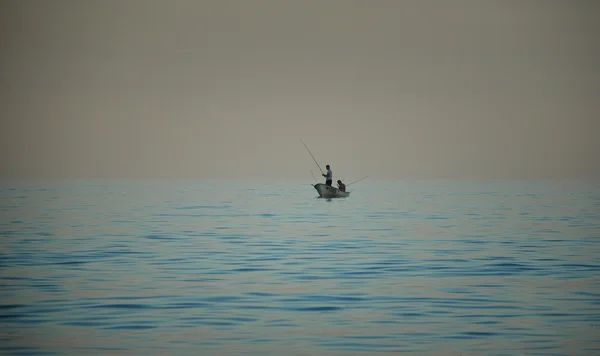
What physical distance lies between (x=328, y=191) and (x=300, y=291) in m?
39.7

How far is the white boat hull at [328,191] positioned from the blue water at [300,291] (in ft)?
79.2

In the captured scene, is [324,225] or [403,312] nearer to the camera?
[403,312]

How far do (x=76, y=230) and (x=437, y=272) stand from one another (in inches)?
600

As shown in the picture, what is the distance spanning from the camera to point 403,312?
14297 mm

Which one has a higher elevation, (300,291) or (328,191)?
(328,191)

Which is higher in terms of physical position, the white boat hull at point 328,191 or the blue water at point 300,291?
the white boat hull at point 328,191

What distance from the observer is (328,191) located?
55906 millimetres

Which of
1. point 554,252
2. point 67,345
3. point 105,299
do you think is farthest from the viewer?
point 554,252

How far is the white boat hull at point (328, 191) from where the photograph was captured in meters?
55.3

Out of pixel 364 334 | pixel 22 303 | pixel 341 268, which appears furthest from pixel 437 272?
pixel 22 303

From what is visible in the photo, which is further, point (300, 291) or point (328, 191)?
point (328, 191)

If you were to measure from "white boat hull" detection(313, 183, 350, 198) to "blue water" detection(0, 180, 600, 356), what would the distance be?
79.2 feet

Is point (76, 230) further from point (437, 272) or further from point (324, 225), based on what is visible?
point (437, 272)

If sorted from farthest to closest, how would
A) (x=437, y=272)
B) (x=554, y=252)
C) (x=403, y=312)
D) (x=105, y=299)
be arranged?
(x=554, y=252) → (x=437, y=272) → (x=105, y=299) → (x=403, y=312)
